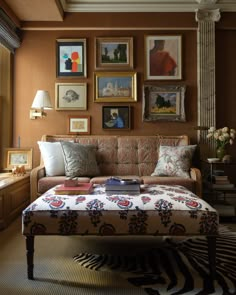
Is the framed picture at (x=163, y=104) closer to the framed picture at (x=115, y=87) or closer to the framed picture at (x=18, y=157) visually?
the framed picture at (x=115, y=87)

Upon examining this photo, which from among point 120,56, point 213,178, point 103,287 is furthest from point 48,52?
point 103,287

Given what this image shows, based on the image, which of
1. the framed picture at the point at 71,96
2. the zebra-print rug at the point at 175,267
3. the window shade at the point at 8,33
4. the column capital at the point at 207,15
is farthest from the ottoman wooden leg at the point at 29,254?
the column capital at the point at 207,15

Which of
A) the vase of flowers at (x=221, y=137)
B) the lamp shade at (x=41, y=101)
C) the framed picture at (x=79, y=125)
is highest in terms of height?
the lamp shade at (x=41, y=101)

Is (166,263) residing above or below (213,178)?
below

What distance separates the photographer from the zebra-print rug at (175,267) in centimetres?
186

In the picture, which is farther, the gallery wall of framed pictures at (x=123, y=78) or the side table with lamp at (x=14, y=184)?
the gallery wall of framed pictures at (x=123, y=78)

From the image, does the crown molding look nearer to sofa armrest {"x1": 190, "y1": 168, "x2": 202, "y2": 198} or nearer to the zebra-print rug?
sofa armrest {"x1": 190, "y1": 168, "x2": 202, "y2": 198}

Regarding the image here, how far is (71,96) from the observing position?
14.2 ft

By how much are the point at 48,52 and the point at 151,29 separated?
1510 mm

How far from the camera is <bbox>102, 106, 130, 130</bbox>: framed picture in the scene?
4293 mm

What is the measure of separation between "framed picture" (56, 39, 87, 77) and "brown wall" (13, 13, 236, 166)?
70 mm

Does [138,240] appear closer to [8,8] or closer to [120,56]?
[120,56]

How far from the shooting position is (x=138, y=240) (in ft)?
8.91

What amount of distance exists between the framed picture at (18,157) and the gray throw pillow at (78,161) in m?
0.63
